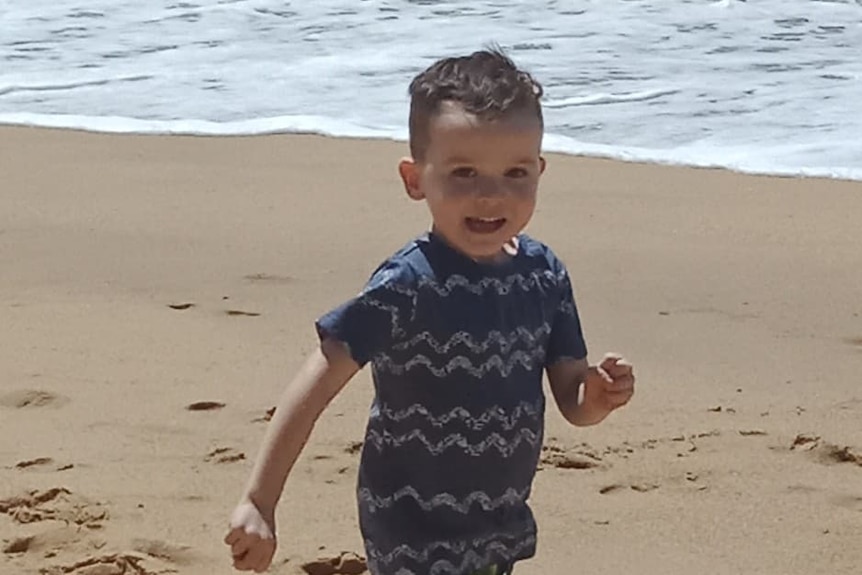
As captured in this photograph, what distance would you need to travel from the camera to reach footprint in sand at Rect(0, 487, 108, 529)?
3416mm

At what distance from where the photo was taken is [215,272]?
495 centimetres

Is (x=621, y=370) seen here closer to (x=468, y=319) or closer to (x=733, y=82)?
(x=468, y=319)

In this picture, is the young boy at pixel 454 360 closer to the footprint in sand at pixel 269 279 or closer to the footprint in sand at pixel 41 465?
the footprint in sand at pixel 41 465

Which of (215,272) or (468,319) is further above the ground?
(468,319)

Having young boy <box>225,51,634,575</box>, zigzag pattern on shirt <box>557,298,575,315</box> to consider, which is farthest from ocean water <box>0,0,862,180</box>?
young boy <box>225,51,634,575</box>

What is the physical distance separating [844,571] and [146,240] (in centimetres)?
274

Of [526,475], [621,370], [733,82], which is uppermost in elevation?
[621,370]

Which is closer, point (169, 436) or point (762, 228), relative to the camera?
point (169, 436)

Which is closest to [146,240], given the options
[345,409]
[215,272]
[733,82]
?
[215,272]

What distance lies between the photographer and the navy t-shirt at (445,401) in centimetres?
217

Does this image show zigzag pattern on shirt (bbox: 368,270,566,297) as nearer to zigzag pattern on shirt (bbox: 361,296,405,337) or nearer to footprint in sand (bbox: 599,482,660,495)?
zigzag pattern on shirt (bbox: 361,296,405,337)

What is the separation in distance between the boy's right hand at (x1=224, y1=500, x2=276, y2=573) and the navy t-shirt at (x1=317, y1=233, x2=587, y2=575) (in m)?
0.20

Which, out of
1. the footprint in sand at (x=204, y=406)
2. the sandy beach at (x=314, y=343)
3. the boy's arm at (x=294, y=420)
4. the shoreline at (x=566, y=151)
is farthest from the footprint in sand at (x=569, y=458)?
the shoreline at (x=566, y=151)

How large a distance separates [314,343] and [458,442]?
7.29 feet
